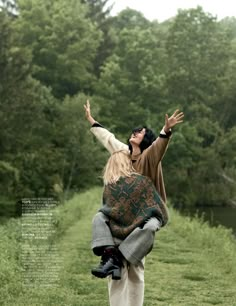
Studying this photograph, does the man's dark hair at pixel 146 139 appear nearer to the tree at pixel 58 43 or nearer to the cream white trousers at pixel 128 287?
the cream white trousers at pixel 128 287

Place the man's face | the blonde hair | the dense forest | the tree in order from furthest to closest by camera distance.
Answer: the tree < the dense forest < the man's face < the blonde hair

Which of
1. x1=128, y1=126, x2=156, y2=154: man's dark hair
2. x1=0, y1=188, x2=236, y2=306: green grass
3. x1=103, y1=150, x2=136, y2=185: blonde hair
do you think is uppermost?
x1=128, y1=126, x2=156, y2=154: man's dark hair

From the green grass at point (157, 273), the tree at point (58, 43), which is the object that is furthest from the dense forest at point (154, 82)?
the green grass at point (157, 273)

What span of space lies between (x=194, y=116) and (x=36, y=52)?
10.6 m

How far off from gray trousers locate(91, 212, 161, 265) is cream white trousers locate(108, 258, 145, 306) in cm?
15

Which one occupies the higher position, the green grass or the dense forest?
the dense forest

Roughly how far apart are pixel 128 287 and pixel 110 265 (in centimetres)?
32

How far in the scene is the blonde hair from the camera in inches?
178

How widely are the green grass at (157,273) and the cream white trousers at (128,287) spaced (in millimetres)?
1672

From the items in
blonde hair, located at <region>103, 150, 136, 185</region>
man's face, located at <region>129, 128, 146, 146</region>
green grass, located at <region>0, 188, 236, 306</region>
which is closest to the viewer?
blonde hair, located at <region>103, 150, 136, 185</region>

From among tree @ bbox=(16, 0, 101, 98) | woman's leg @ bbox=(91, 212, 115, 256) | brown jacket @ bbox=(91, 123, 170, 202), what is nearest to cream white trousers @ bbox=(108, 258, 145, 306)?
woman's leg @ bbox=(91, 212, 115, 256)

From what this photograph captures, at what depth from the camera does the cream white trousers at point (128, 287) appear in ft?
14.7

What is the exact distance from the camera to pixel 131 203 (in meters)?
4.46

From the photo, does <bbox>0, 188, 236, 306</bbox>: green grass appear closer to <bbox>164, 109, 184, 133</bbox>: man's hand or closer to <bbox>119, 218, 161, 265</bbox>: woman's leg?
<bbox>119, 218, 161, 265</bbox>: woman's leg
